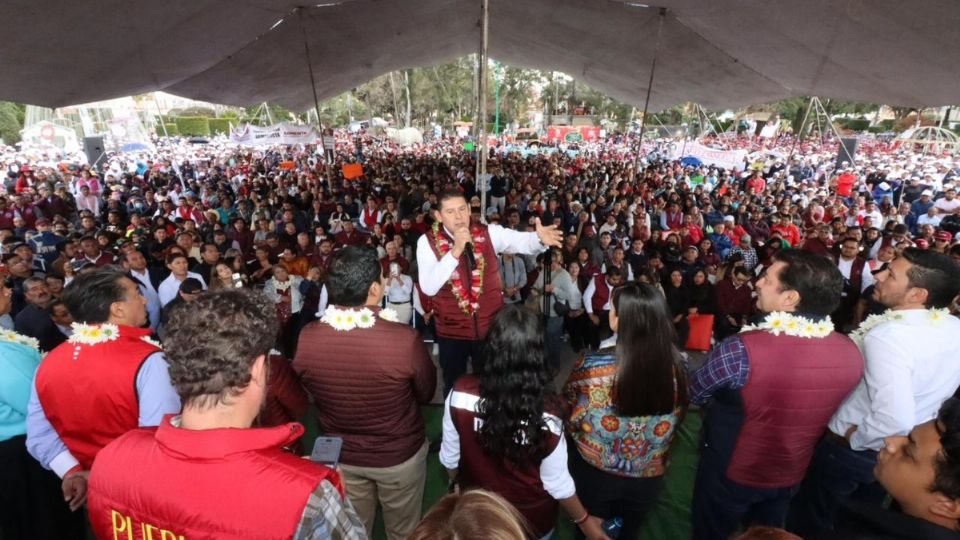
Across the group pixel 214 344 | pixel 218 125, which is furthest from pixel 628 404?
pixel 218 125

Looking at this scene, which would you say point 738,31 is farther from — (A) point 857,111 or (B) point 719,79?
(A) point 857,111

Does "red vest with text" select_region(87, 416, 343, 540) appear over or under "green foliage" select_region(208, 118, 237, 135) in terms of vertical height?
under

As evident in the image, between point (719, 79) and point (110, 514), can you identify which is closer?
point (110, 514)

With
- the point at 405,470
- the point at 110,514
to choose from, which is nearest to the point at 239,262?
the point at 405,470

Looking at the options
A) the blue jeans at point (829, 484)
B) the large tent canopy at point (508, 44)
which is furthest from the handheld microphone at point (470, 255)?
the large tent canopy at point (508, 44)

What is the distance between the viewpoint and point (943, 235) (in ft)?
21.1

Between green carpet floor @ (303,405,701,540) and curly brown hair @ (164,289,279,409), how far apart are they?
2333 mm

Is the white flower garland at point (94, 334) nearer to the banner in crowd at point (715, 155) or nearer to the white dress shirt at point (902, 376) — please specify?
the white dress shirt at point (902, 376)

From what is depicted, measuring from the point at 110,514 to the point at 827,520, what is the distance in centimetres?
329

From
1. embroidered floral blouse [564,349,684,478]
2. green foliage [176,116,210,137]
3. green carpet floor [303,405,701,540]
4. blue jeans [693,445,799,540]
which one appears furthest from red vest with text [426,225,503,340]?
green foliage [176,116,210,137]

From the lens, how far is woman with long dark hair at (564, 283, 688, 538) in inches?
71.0

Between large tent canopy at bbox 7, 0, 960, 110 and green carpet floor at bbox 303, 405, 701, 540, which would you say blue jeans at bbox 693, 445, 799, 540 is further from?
large tent canopy at bbox 7, 0, 960, 110

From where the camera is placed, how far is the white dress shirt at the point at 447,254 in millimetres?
2764

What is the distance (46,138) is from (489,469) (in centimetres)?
3797
